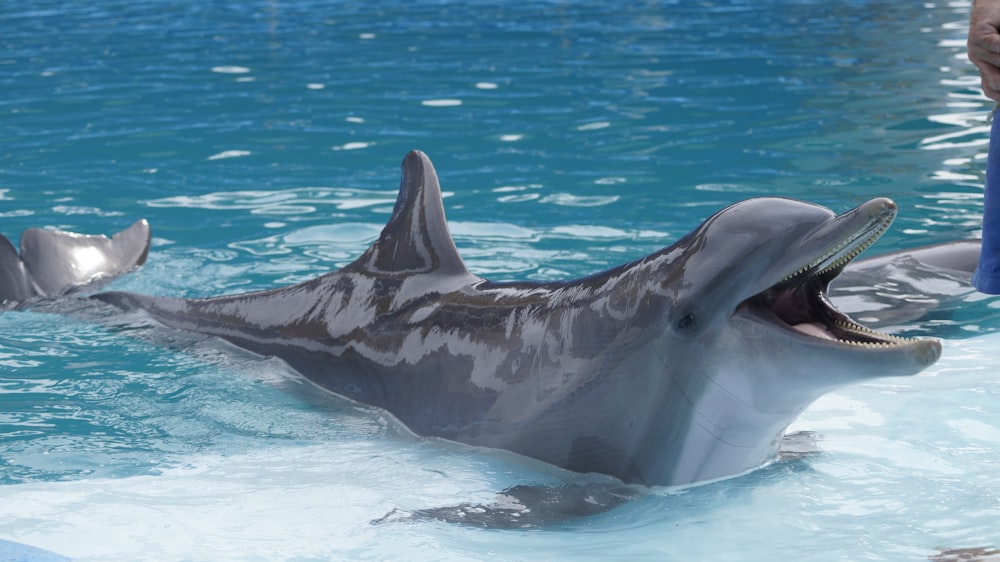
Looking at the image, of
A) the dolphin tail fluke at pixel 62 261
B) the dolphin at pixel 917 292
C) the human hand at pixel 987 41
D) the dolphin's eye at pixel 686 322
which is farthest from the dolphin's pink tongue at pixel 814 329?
the dolphin tail fluke at pixel 62 261

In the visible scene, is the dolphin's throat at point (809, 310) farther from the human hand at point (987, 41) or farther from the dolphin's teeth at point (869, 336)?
the human hand at point (987, 41)

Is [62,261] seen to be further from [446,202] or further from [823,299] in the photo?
[823,299]

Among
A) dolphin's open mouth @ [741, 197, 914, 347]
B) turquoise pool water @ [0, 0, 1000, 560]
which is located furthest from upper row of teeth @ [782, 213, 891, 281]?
turquoise pool water @ [0, 0, 1000, 560]

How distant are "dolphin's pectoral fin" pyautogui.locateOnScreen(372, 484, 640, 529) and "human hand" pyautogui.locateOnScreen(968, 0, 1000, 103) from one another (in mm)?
1936

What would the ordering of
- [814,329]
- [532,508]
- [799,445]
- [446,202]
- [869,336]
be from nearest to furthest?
[869,336], [814,329], [532,508], [799,445], [446,202]

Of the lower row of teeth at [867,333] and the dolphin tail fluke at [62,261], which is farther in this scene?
the dolphin tail fluke at [62,261]

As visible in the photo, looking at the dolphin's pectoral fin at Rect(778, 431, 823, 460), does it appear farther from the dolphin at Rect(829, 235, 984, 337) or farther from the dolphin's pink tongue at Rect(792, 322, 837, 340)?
the dolphin at Rect(829, 235, 984, 337)

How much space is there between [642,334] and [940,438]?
151 cm

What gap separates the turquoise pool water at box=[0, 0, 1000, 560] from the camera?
4426 mm

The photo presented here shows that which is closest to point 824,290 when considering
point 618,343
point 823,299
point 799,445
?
point 823,299

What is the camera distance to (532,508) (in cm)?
448

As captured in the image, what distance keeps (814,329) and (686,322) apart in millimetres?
431

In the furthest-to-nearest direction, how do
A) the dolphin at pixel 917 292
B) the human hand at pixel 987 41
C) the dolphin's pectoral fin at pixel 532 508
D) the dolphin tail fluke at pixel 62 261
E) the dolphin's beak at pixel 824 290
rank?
the dolphin tail fluke at pixel 62 261
the dolphin at pixel 917 292
the dolphin's pectoral fin at pixel 532 508
the human hand at pixel 987 41
the dolphin's beak at pixel 824 290

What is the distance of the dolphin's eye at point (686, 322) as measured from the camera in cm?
425
